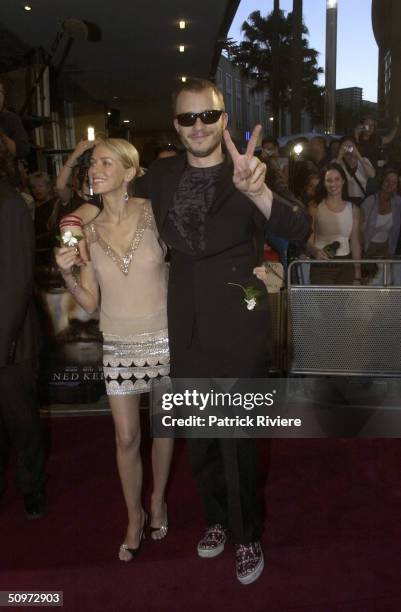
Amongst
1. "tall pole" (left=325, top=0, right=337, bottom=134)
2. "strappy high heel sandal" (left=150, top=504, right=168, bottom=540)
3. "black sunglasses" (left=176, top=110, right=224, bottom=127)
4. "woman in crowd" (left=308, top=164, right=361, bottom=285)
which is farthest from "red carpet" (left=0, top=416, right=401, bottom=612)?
"tall pole" (left=325, top=0, right=337, bottom=134)

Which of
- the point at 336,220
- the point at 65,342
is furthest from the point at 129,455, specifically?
the point at 336,220

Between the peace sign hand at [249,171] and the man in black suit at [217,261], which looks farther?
the man in black suit at [217,261]

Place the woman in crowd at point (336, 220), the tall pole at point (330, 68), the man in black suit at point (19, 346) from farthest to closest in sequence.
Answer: the tall pole at point (330, 68) < the woman in crowd at point (336, 220) < the man in black suit at point (19, 346)

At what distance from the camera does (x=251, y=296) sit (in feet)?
8.25

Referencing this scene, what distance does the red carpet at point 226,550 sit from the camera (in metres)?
2.57

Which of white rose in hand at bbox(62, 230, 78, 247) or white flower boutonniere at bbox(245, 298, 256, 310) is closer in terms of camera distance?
white rose in hand at bbox(62, 230, 78, 247)

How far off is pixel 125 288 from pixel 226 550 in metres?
1.36

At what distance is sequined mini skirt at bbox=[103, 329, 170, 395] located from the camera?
266cm

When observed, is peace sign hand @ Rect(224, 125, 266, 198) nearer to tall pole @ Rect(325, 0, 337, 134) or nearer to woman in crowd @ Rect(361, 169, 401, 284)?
woman in crowd @ Rect(361, 169, 401, 284)

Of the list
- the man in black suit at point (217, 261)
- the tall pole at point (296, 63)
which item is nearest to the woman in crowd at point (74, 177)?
the man in black suit at point (217, 261)

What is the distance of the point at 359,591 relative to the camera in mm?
2609

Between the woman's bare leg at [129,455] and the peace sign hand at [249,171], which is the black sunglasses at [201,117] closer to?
the peace sign hand at [249,171]

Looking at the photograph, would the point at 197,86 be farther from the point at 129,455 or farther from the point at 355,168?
the point at 355,168

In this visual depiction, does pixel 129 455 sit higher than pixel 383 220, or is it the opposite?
pixel 383 220
